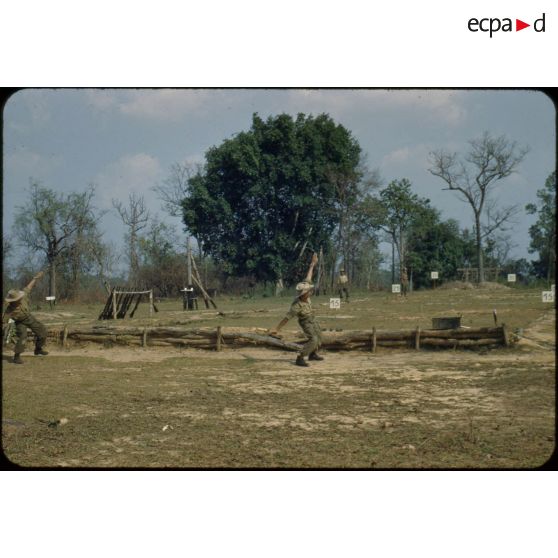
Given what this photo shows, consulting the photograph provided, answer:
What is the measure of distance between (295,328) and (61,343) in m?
6.19

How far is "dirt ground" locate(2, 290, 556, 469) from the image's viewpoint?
5902 mm

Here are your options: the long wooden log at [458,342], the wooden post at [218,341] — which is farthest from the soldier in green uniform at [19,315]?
the long wooden log at [458,342]

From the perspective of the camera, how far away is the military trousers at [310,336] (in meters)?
Result: 11.0

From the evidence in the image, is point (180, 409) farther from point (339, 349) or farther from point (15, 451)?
point (339, 349)

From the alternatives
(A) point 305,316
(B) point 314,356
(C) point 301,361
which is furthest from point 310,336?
(B) point 314,356

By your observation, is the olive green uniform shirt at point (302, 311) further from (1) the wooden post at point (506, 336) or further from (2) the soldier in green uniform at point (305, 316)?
(1) the wooden post at point (506, 336)

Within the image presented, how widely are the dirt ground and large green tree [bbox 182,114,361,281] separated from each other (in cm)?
1123

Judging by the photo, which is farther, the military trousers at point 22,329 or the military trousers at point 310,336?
the military trousers at point 22,329

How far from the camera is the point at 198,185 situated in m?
26.6

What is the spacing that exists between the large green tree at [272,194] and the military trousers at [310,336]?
36.5ft

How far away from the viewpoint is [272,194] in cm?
2461

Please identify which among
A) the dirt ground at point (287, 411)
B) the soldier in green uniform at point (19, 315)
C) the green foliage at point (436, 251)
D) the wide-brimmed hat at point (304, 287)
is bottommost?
the dirt ground at point (287, 411)

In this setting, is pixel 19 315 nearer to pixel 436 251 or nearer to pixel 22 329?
pixel 22 329

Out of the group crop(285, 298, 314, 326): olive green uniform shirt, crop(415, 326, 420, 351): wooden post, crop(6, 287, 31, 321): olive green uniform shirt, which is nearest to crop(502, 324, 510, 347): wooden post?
crop(415, 326, 420, 351): wooden post
